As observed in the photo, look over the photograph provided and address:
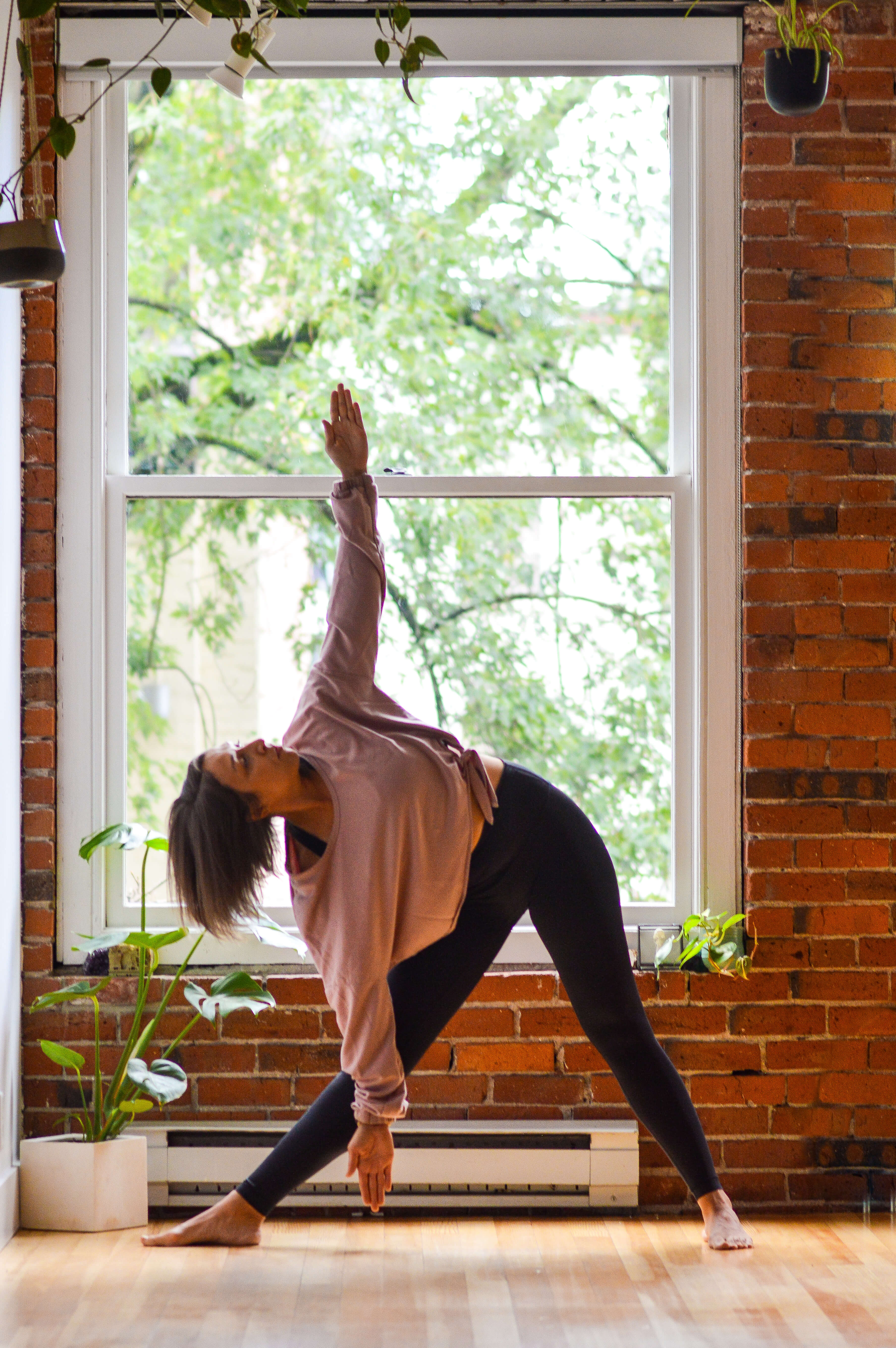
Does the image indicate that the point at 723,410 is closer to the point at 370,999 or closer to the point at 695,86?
the point at 695,86

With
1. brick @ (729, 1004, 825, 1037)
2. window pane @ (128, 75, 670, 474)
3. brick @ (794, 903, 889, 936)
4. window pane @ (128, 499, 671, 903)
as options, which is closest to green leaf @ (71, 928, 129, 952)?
window pane @ (128, 499, 671, 903)

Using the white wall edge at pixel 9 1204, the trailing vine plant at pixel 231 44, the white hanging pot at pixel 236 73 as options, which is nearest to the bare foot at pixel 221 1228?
the white wall edge at pixel 9 1204

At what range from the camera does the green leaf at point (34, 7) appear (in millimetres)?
1610

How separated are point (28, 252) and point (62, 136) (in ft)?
1.85

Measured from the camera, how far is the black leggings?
8.21 feet

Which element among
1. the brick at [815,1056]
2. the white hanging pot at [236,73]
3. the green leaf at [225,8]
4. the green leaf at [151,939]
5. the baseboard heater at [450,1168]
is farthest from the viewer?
the brick at [815,1056]

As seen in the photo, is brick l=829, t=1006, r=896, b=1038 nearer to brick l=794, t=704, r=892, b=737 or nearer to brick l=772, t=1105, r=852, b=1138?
brick l=772, t=1105, r=852, b=1138

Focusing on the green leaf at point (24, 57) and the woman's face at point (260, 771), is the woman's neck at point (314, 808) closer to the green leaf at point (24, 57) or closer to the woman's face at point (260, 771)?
the woman's face at point (260, 771)

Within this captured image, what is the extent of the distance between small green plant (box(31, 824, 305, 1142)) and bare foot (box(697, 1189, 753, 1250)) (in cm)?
102

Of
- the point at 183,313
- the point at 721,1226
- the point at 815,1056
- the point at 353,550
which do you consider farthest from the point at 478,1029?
the point at 183,313

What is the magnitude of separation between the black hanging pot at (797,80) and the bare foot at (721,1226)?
236cm

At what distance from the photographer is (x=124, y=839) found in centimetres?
274

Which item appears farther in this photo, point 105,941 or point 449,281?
point 449,281

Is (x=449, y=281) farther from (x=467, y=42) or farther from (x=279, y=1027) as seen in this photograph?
(x=279, y=1027)
